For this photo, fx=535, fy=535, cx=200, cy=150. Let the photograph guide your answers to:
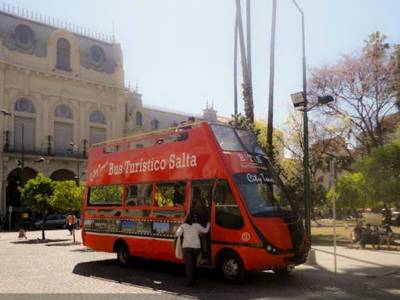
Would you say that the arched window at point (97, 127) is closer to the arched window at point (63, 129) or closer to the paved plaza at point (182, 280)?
the arched window at point (63, 129)

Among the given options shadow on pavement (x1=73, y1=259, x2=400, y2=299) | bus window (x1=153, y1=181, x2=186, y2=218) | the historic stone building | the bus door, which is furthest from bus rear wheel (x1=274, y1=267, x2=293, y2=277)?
the historic stone building

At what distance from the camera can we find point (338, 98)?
35406 millimetres

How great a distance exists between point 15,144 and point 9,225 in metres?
9.28

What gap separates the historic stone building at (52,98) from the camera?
169ft

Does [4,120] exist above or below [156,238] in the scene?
above

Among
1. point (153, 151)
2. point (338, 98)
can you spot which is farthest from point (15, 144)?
point (153, 151)

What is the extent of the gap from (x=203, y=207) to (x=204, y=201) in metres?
0.42

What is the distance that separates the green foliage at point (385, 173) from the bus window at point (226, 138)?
773cm

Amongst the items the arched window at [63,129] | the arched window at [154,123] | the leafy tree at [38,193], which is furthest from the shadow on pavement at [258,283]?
the arched window at [154,123]

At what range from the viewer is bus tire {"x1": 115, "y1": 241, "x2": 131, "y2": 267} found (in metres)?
15.3

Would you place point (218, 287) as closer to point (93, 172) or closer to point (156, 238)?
point (156, 238)

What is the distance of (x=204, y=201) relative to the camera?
1262cm

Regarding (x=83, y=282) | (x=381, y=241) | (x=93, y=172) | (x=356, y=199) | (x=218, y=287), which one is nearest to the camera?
(x=218, y=287)

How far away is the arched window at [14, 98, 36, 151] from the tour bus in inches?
1511
